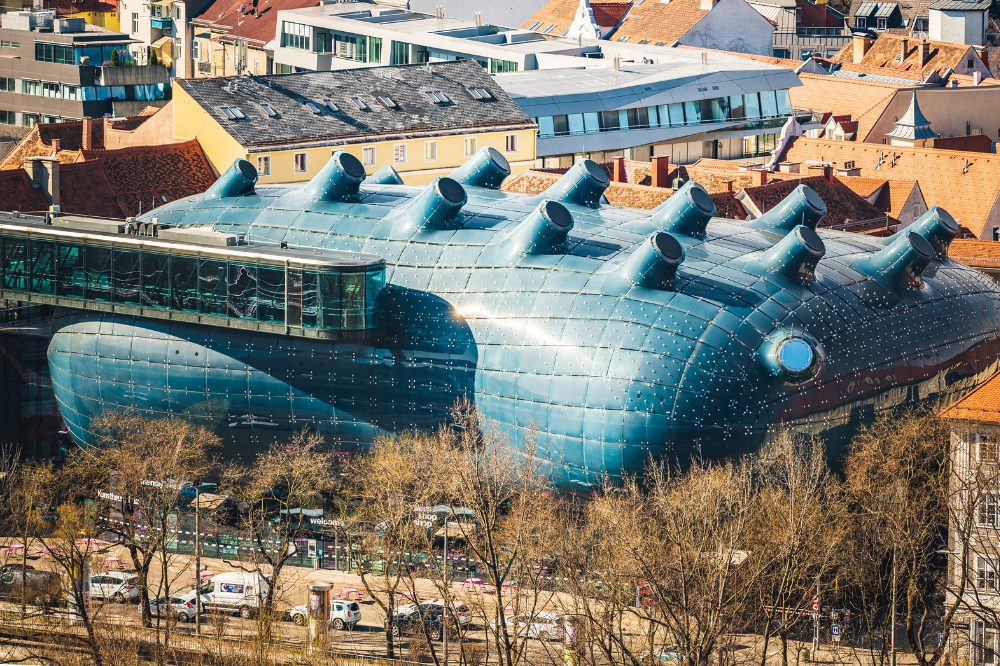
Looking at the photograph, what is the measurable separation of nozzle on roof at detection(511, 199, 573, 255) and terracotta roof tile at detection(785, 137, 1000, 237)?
200 feet

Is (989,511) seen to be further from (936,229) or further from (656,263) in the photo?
(936,229)

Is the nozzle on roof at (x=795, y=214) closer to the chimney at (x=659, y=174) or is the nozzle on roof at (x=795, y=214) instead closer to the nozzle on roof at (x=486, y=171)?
the nozzle on roof at (x=486, y=171)

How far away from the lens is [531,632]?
113m

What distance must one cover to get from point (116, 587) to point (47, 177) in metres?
43.3

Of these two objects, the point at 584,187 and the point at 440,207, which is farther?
the point at 584,187

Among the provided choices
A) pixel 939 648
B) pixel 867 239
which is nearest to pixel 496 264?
pixel 867 239

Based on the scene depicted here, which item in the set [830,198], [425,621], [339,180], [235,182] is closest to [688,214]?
[339,180]

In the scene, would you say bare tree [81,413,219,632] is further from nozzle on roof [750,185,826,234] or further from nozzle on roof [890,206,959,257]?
nozzle on roof [890,206,959,257]

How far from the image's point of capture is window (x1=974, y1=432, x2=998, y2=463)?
114 m

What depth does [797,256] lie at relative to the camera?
123 meters

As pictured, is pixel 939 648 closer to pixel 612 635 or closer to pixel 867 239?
pixel 612 635

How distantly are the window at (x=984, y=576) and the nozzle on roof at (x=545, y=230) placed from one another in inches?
1070

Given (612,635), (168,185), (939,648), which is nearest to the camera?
(612,635)

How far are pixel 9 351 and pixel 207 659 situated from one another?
119 ft
